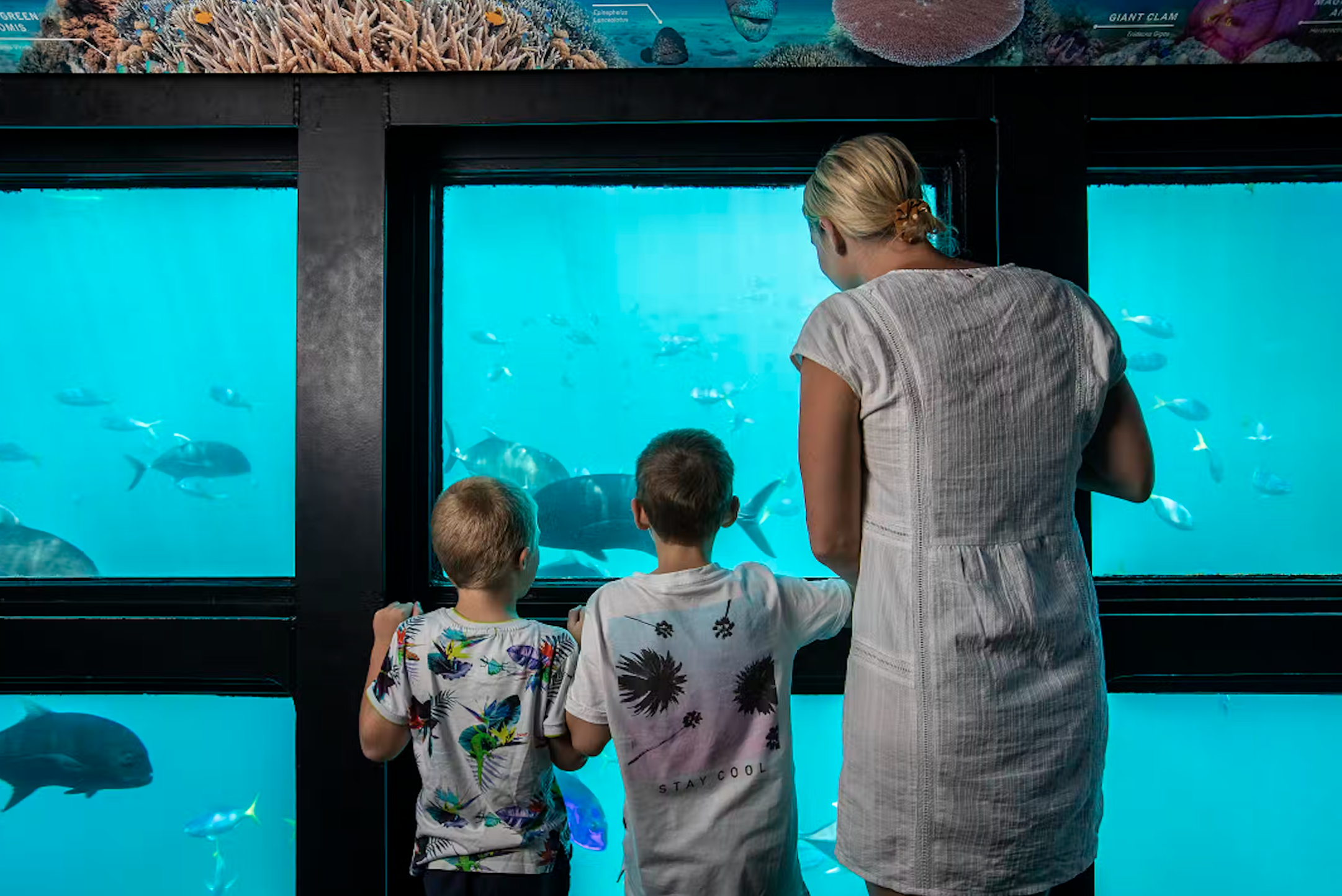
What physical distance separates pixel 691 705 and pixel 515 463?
1159mm

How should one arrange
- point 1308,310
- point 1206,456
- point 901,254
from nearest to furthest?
point 901,254
point 1308,310
point 1206,456

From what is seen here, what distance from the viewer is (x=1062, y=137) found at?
1906 millimetres

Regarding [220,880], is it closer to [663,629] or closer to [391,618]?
[391,618]

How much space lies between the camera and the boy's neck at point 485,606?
53.0 inches

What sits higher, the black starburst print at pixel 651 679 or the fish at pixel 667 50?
the fish at pixel 667 50

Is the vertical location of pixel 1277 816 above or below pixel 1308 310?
below

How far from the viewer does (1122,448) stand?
1197 mm

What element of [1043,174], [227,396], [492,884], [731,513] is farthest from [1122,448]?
[227,396]

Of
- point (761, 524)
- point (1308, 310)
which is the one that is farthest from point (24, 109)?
point (1308, 310)

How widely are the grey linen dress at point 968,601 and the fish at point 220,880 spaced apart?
5.72 ft

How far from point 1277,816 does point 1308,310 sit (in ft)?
4.15

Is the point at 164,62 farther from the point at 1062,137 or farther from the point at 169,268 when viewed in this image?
the point at 1062,137

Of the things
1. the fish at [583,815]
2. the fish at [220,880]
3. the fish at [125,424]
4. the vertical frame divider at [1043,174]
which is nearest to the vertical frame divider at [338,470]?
the fish at [220,880]

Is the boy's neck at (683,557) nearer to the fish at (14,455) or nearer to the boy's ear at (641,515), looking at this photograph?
the boy's ear at (641,515)
